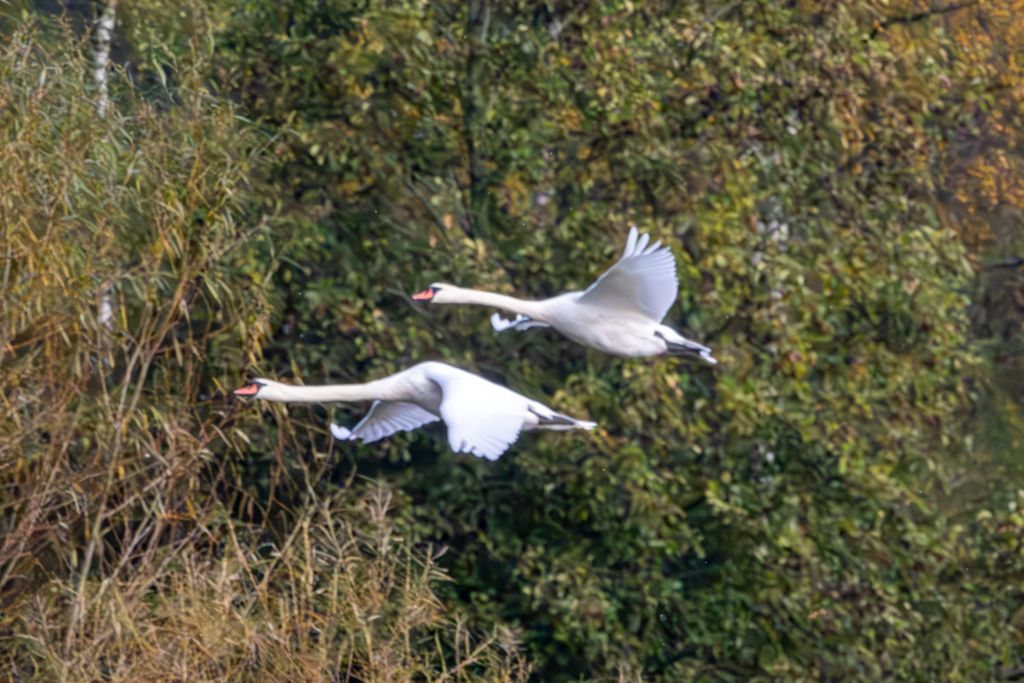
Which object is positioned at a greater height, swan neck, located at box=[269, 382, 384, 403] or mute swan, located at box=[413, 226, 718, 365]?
mute swan, located at box=[413, 226, 718, 365]

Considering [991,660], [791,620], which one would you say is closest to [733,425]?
[791,620]

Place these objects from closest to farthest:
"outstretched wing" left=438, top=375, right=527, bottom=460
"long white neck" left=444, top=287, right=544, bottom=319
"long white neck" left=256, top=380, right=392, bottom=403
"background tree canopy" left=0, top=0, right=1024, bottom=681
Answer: "outstretched wing" left=438, top=375, right=527, bottom=460
"long white neck" left=256, top=380, right=392, bottom=403
"long white neck" left=444, top=287, right=544, bottom=319
"background tree canopy" left=0, top=0, right=1024, bottom=681

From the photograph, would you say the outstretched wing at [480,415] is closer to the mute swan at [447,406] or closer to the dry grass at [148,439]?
the mute swan at [447,406]

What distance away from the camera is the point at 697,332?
8867 millimetres

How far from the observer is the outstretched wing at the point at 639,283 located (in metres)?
6.08

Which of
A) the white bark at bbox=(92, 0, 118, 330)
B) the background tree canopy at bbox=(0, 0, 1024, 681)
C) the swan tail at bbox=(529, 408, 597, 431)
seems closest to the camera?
the swan tail at bbox=(529, 408, 597, 431)

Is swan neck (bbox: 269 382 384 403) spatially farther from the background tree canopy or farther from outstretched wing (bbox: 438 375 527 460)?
the background tree canopy

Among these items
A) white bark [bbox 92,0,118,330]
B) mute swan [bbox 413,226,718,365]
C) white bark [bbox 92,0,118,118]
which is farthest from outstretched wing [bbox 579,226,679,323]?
white bark [bbox 92,0,118,118]

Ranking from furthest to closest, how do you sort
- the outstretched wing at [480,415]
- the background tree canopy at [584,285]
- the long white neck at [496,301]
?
the background tree canopy at [584,285]
the long white neck at [496,301]
the outstretched wing at [480,415]

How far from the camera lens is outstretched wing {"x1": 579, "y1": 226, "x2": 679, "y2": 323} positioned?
6.08 m

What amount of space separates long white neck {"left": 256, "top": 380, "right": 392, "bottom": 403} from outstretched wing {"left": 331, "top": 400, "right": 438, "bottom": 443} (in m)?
0.18

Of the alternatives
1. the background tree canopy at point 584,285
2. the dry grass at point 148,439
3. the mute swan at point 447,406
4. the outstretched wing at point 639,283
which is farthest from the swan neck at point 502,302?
the background tree canopy at point 584,285

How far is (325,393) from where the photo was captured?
6.41 meters

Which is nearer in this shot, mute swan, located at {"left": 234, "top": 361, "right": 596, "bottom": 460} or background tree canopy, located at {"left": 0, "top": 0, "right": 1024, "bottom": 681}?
mute swan, located at {"left": 234, "top": 361, "right": 596, "bottom": 460}
